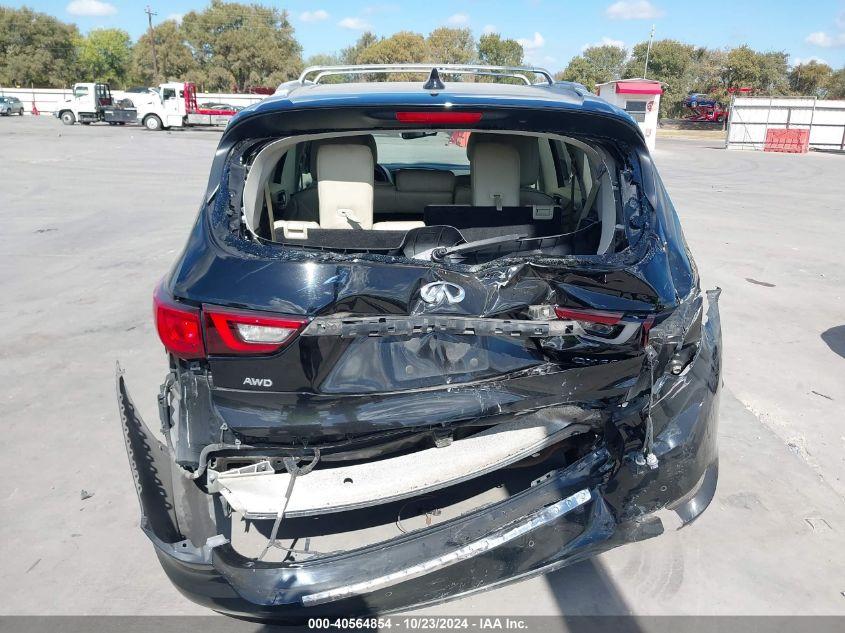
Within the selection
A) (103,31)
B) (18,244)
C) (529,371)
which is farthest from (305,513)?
(103,31)

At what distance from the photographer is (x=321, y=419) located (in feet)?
7.02

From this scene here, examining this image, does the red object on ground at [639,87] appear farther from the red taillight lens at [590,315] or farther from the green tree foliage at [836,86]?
the green tree foliage at [836,86]

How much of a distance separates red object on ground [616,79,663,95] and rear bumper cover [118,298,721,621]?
85.7 ft

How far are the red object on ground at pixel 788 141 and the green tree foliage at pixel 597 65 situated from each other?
35189 millimetres

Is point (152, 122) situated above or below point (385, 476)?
above

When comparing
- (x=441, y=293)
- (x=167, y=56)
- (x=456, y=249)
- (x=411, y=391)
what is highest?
(x=167, y=56)

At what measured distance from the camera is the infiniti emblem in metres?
2.16

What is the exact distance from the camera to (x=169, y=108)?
3203 centimetres

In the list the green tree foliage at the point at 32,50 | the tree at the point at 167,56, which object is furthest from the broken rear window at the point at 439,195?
the green tree foliage at the point at 32,50

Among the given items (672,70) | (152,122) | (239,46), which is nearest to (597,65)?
(672,70)

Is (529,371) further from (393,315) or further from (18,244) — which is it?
(18,244)

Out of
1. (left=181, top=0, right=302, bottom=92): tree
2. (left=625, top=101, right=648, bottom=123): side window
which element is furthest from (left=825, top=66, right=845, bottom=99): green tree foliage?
(left=181, top=0, right=302, bottom=92): tree

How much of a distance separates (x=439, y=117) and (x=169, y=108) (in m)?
33.3

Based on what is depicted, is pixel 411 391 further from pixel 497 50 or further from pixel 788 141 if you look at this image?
pixel 497 50
